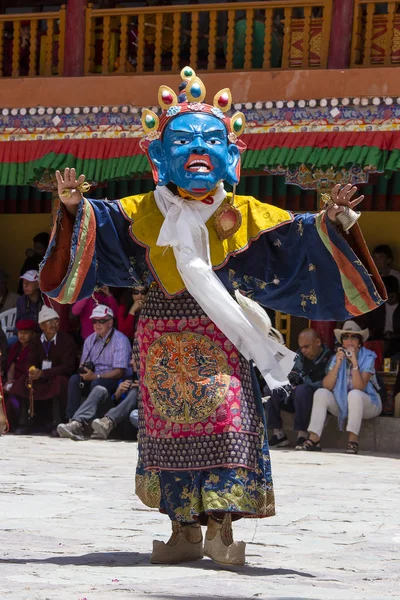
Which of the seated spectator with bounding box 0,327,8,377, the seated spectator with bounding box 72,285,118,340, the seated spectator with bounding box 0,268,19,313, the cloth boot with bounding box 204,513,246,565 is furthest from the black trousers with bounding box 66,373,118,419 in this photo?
the cloth boot with bounding box 204,513,246,565

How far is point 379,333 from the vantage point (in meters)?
12.0

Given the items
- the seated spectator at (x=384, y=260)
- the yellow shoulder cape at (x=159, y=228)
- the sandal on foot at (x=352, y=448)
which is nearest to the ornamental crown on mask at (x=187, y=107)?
the yellow shoulder cape at (x=159, y=228)

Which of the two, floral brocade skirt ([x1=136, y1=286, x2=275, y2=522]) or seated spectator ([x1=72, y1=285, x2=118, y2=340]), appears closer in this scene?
floral brocade skirt ([x1=136, y1=286, x2=275, y2=522])

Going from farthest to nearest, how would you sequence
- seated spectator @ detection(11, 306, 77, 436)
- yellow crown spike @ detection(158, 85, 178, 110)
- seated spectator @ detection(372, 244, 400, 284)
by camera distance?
seated spectator @ detection(372, 244, 400, 284) < seated spectator @ detection(11, 306, 77, 436) < yellow crown spike @ detection(158, 85, 178, 110)

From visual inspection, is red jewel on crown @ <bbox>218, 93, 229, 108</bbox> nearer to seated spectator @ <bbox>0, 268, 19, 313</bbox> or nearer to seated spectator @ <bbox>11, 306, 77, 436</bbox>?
seated spectator @ <bbox>11, 306, 77, 436</bbox>

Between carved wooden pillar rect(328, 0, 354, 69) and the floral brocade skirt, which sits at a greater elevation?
carved wooden pillar rect(328, 0, 354, 69)

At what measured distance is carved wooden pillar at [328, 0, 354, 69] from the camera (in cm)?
1161

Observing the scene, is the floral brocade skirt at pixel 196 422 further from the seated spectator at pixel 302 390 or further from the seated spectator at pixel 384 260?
the seated spectator at pixel 384 260

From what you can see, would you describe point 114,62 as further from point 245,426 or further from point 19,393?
point 245,426

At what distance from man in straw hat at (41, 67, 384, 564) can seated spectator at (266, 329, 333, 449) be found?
5.27m

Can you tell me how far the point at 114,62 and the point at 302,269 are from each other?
7.68 m

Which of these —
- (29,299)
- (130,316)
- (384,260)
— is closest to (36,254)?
(29,299)

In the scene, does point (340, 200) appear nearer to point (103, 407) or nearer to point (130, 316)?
point (103, 407)

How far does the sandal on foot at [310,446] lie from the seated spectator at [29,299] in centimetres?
301
